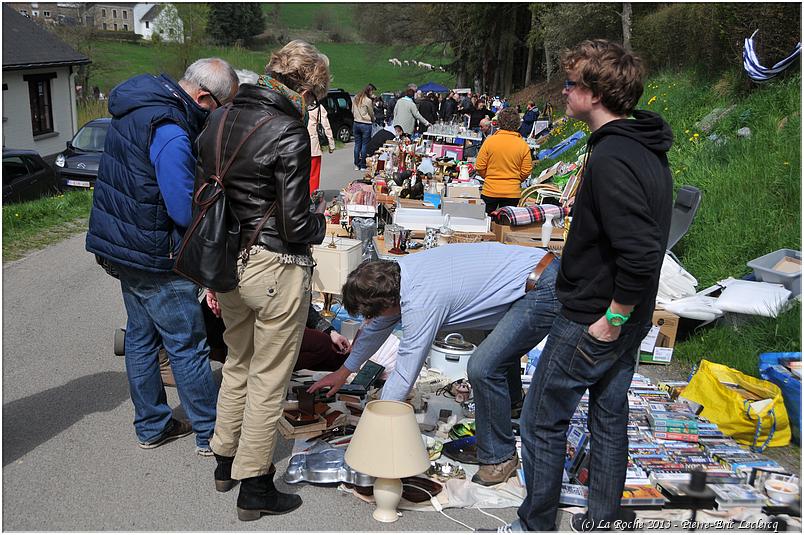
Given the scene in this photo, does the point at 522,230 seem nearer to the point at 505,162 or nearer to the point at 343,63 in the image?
the point at 505,162

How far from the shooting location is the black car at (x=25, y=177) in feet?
43.7

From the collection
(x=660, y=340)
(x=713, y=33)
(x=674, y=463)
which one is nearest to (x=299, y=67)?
(x=674, y=463)

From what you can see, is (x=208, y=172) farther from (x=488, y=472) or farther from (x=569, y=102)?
(x=488, y=472)

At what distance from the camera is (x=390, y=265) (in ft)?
10.8

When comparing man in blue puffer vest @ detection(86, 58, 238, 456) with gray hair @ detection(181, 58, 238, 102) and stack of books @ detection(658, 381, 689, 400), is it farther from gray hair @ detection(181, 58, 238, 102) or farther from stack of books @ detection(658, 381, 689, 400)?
stack of books @ detection(658, 381, 689, 400)

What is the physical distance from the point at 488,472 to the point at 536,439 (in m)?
0.78

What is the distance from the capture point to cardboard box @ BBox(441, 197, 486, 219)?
672 centimetres

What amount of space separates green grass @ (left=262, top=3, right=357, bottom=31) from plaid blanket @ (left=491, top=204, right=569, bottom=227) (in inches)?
2878

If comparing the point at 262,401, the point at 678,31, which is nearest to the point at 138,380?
the point at 262,401

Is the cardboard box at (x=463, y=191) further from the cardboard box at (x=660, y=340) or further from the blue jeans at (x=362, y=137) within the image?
the blue jeans at (x=362, y=137)

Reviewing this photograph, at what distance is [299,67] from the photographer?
120 inches

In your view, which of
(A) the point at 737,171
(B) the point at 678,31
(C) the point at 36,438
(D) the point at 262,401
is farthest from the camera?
(B) the point at 678,31

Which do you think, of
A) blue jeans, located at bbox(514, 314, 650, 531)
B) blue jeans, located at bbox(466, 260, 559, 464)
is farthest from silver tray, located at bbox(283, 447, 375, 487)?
blue jeans, located at bbox(514, 314, 650, 531)

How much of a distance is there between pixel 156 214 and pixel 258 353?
865mm
